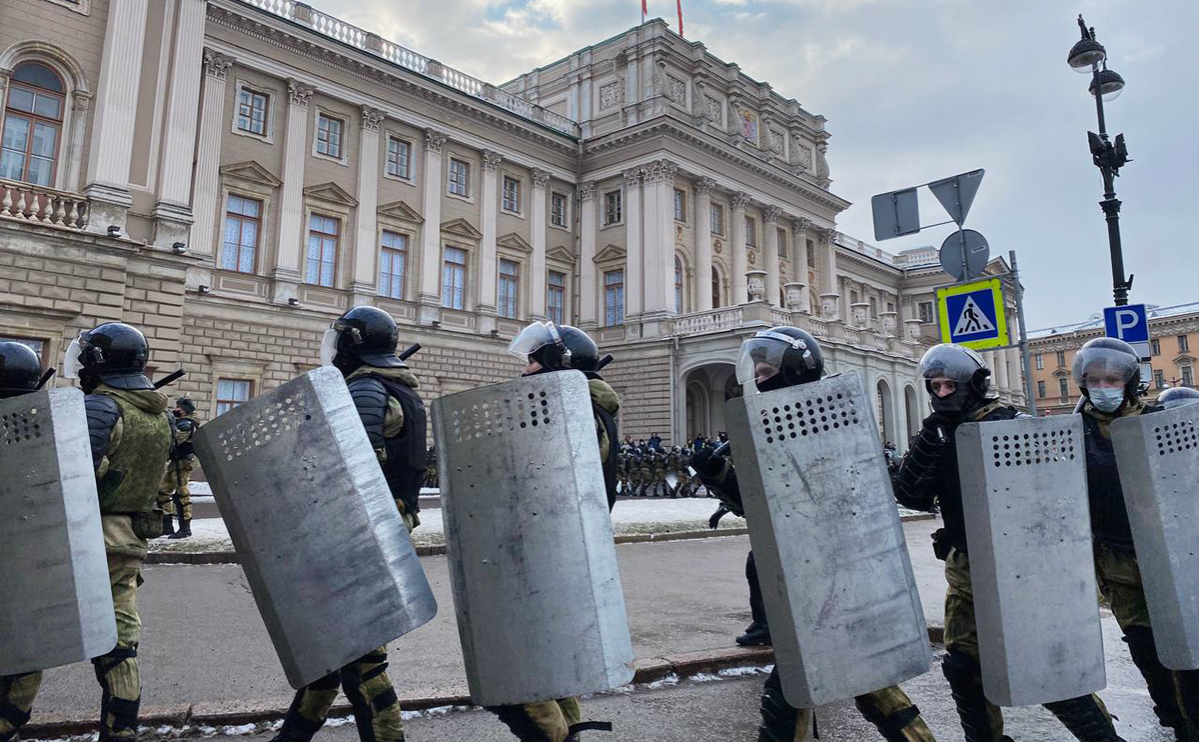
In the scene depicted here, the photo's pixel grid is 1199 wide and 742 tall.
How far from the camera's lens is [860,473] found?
2.45 meters

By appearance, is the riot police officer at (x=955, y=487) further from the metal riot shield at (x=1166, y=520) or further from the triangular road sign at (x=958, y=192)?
the triangular road sign at (x=958, y=192)

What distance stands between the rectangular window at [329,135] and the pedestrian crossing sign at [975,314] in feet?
74.8

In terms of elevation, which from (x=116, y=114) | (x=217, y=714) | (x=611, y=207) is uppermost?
(x=611, y=207)

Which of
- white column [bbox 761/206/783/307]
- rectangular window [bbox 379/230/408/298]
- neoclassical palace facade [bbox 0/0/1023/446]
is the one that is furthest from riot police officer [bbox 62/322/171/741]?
white column [bbox 761/206/783/307]

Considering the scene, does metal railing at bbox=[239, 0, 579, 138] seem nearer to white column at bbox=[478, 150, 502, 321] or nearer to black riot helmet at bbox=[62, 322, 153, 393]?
white column at bbox=[478, 150, 502, 321]

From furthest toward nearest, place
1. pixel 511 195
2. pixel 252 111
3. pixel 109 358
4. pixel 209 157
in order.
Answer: pixel 511 195 → pixel 252 111 → pixel 209 157 → pixel 109 358

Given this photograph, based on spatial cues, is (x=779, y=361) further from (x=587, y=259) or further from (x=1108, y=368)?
(x=587, y=259)

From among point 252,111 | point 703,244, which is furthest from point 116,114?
point 703,244

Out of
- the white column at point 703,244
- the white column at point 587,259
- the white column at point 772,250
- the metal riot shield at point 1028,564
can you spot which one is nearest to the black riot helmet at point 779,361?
the metal riot shield at point 1028,564

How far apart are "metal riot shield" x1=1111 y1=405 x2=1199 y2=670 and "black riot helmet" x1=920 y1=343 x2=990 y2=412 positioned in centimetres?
61

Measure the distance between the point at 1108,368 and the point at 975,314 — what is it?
2.96m

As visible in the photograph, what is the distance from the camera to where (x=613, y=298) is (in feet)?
103

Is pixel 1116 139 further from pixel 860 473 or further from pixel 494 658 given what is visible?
pixel 494 658

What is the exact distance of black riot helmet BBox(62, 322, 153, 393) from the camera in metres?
3.44
